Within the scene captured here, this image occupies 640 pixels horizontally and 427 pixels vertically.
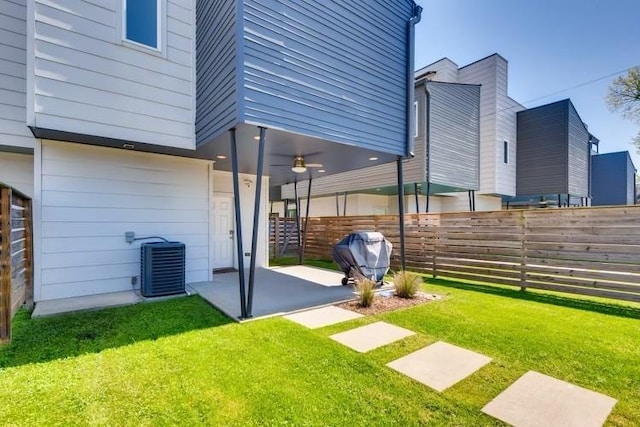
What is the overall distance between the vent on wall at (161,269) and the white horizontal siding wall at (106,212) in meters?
0.51

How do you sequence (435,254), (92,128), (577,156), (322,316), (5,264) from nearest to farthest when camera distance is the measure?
(5,264)
(322,316)
(92,128)
(435,254)
(577,156)

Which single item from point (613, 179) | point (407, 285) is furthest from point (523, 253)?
point (613, 179)

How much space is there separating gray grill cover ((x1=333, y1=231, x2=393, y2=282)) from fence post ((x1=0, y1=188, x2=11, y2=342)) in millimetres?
4772

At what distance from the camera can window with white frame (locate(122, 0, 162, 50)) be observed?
5016 millimetres

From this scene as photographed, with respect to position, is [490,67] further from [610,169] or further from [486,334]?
[610,169]

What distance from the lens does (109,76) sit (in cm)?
483

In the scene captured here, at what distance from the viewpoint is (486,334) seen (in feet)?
12.2

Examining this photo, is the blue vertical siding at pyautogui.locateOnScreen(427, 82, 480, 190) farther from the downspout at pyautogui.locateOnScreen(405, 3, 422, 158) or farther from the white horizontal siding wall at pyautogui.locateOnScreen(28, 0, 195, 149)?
the white horizontal siding wall at pyautogui.locateOnScreen(28, 0, 195, 149)

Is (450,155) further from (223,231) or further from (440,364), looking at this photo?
(440,364)

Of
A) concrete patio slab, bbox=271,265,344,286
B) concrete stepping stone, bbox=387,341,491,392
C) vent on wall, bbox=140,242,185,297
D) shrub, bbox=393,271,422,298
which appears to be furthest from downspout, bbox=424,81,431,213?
vent on wall, bbox=140,242,185,297

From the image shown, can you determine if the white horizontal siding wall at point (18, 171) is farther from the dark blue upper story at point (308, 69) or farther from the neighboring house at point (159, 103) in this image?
the dark blue upper story at point (308, 69)

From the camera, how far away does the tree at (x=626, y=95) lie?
1283 centimetres

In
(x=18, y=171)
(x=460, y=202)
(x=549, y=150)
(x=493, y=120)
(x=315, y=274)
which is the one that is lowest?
(x=315, y=274)

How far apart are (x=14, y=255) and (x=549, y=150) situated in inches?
752
